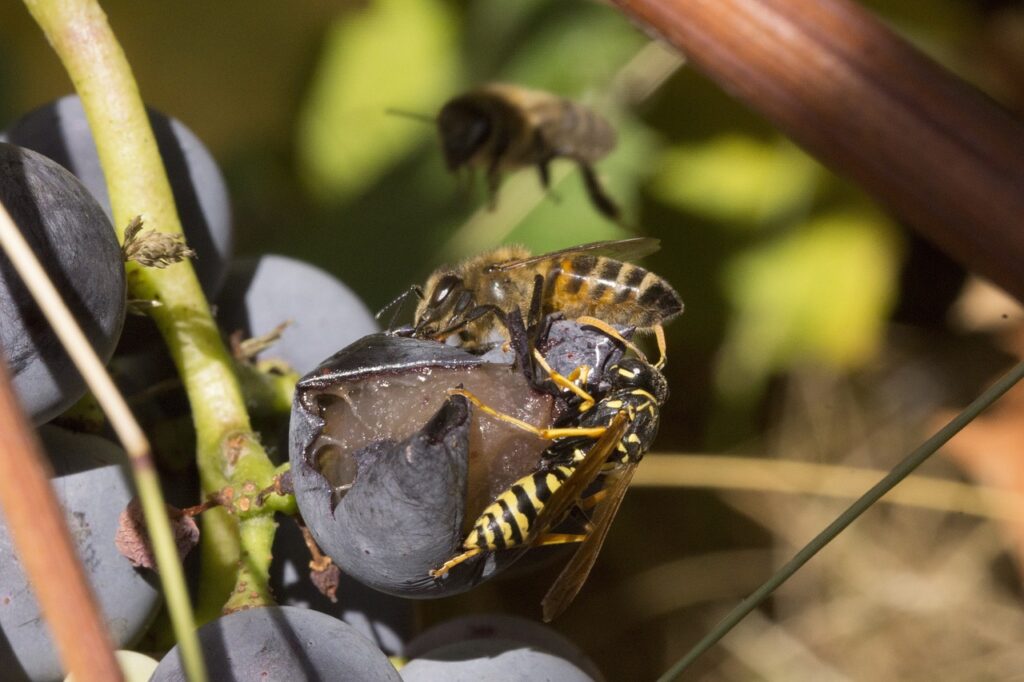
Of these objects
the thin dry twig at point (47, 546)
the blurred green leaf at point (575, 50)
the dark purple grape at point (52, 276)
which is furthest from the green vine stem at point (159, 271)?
the blurred green leaf at point (575, 50)

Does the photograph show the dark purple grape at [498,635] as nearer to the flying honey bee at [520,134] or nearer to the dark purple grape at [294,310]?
the dark purple grape at [294,310]

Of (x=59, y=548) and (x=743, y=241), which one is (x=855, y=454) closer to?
(x=743, y=241)

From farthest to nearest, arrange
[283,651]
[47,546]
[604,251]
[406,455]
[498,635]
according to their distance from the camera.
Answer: [604,251] < [498,635] < [283,651] < [406,455] < [47,546]

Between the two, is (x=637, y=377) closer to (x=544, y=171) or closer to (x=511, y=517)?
(x=511, y=517)

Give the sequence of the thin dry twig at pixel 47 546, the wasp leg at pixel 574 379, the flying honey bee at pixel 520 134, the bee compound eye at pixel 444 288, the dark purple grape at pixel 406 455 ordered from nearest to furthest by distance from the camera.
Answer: the thin dry twig at pixel 47 546 → the dark purple grape at pixel 406 455 → the wasp leg at pixel 574 379 → the bee compound eye at pixel 444 288 → the flying honey bee at pixel 520 134

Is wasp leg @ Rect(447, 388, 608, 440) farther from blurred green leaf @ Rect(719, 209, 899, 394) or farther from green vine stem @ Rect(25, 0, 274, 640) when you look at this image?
blurred green leaf @ Rect(719, 209, 899, 394)

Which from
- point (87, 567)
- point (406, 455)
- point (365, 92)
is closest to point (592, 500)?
point (406, 455)
